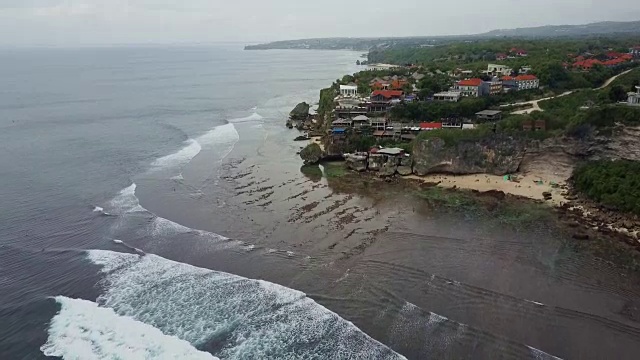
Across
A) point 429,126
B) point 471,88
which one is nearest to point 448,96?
point 471,88

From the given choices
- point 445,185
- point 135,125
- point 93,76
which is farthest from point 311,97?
point 93,76

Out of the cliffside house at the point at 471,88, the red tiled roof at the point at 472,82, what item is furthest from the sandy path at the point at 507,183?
the red tiled roof at the point at 472,82

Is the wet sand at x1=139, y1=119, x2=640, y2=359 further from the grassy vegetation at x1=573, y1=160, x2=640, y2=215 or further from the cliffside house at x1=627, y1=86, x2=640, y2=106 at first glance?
the cliffside house at x1=627, y1=86, x2=640, y2=106

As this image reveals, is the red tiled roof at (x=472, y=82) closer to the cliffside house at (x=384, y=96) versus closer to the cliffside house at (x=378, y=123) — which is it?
the cliffside house at (x=384, y=96)

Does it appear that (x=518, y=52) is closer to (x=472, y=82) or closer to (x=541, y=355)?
(x=472, y=82)

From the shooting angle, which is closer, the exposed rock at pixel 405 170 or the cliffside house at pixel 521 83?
the exposed rock at pixel 405 170

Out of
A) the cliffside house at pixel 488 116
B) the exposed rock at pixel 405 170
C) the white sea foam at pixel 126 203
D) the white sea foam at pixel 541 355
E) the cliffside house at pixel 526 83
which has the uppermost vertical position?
the cliffside house at pixel 526 83

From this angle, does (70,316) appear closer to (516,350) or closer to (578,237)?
(516,350)
